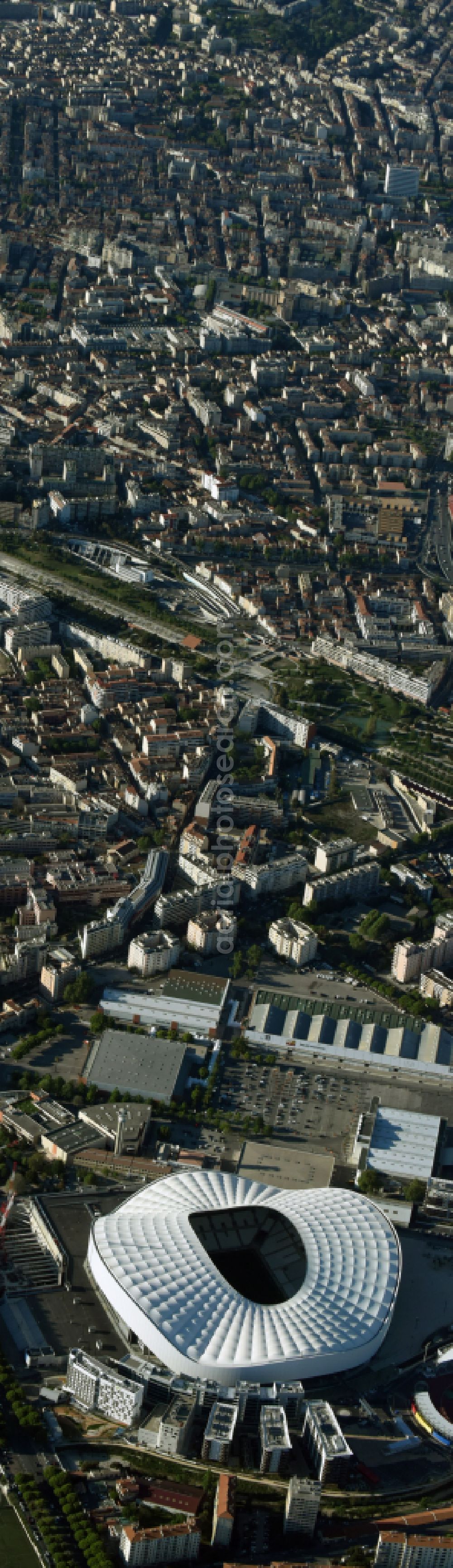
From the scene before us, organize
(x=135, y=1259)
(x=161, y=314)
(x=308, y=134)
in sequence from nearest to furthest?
(x=135, y=1259), (x=161, y=314), (x=308, y=134)

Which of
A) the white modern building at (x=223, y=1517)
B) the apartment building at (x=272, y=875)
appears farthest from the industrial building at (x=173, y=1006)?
the white modern building at (x=223, y=1517)

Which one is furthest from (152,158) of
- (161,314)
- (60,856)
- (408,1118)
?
(408,1118)

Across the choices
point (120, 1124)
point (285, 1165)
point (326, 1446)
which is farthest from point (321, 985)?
point (326, 1446)

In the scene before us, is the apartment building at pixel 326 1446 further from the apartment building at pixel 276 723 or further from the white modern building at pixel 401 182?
the white modern building at pixel 401 182

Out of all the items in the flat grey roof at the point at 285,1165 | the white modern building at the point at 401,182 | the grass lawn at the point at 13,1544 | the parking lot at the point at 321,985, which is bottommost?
the grass lawn at the point at 13,1544

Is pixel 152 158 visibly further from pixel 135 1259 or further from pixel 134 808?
pixel 135 1259

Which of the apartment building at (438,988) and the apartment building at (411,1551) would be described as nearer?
the apartment building at (411,1551)
